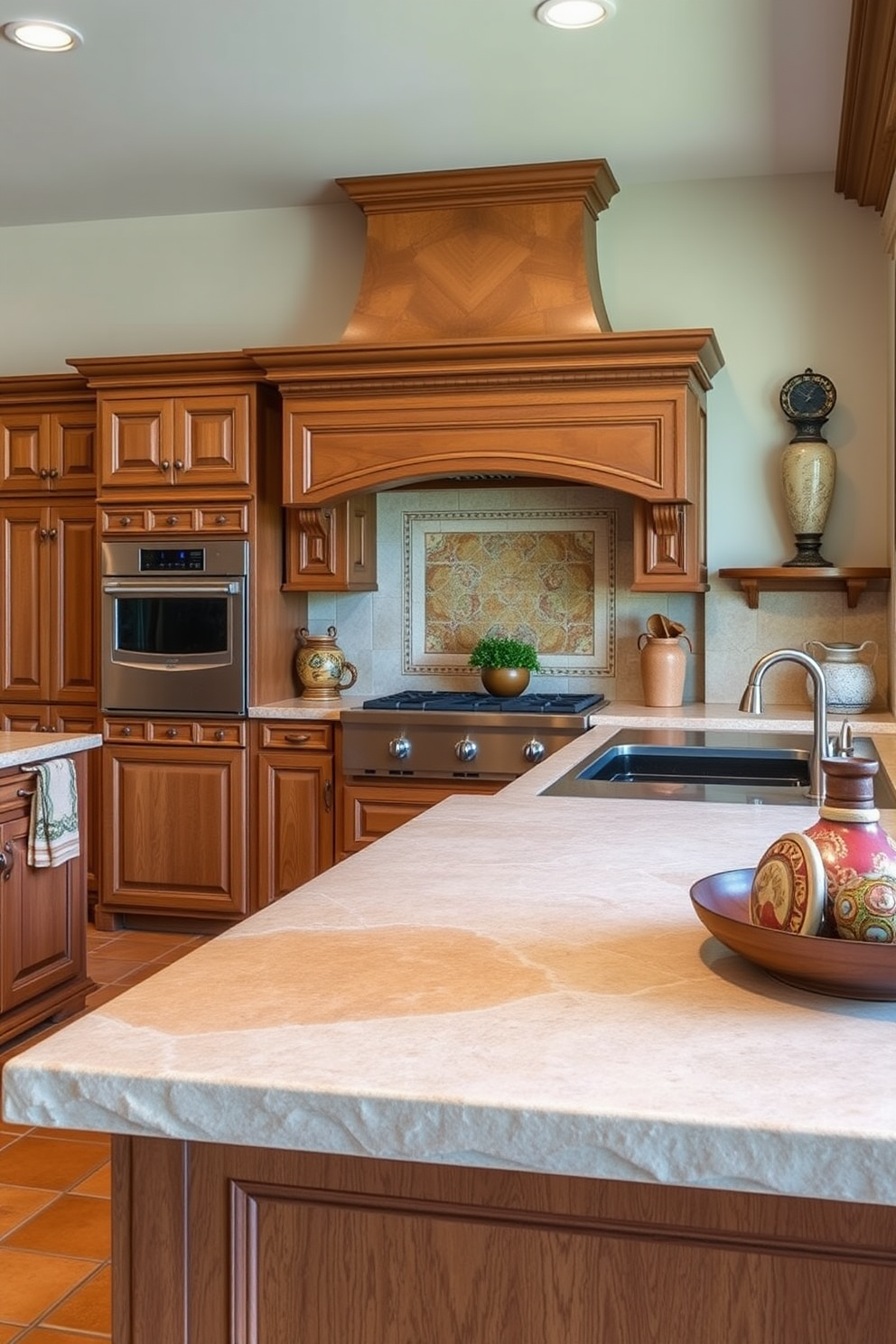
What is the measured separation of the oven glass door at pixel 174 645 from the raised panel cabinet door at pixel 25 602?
42 centimetres

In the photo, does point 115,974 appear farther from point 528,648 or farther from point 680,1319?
point 680,1319

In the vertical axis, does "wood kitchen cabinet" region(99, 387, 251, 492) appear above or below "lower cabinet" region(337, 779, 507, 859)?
above

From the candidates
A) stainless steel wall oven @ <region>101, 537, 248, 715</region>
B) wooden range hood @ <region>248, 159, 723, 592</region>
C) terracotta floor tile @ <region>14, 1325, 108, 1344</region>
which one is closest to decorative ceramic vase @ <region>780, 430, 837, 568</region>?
wooden range hood @ <region>248, 159, 723, 592</region>

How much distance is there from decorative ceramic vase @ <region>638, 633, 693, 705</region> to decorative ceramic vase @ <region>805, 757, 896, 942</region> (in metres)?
3.42

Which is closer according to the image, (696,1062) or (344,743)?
(696,1062)

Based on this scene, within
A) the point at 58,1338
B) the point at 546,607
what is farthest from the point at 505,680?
the point at 58,1338

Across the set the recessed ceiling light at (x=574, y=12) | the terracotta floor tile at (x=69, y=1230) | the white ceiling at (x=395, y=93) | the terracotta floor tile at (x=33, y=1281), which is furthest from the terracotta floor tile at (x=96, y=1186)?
the recessed ceiling light at (x=574, y=12)

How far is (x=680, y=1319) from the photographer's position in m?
0.97

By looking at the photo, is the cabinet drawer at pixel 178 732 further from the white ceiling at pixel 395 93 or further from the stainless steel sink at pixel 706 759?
the white ceiling at pixel 395 93

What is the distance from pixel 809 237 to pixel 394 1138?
4.44 metres

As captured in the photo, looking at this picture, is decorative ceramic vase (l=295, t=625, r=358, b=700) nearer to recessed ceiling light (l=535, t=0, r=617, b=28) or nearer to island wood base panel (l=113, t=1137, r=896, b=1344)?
recessed ceiling light (l=535, t=0, r=617, b=28)

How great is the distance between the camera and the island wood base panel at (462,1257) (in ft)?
3.10

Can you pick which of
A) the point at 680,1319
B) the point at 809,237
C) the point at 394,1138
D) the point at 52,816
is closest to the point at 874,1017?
the point at 680,1319

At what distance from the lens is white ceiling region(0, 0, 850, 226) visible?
137 inches
